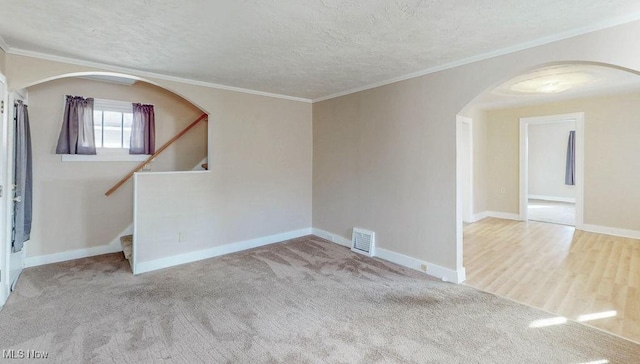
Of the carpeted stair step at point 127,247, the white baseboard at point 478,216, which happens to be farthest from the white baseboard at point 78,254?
the white baseboard at point 478,216

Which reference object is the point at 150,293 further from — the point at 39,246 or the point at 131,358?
the point at 39,246

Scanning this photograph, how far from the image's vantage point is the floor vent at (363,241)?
4125mm

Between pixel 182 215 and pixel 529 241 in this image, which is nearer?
pixel 182 215

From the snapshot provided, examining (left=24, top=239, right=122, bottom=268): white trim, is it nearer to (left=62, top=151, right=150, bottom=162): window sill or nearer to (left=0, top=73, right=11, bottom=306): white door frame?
(left=0, top=73, right=11, bottom=306): white door frame

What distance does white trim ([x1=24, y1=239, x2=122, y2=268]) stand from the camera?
3.66 metres

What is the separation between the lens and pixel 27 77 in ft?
9.46

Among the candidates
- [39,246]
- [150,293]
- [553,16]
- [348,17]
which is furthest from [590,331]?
[39,246]

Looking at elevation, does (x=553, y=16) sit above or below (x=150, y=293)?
above

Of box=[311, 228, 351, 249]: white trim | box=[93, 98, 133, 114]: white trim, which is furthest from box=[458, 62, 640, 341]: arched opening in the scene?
box=[93, 98, 133, 114]: white trim

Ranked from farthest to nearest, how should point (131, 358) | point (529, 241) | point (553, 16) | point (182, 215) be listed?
point (529, 241)
point (182, 215)
point (553, 16)
point (131, 358)

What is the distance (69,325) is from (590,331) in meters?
4.19

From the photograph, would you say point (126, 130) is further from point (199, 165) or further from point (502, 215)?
point (502, 215)

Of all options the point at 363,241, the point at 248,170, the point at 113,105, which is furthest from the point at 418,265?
the point at 113,105
